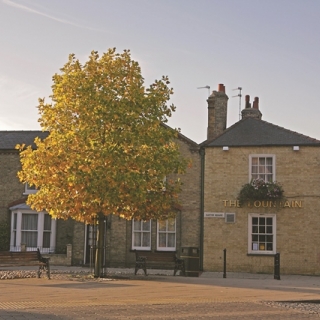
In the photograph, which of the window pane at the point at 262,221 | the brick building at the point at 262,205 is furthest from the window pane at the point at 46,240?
the window pane at the point at 262,221

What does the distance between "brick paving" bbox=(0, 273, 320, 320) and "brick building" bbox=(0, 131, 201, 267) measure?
28.1ft

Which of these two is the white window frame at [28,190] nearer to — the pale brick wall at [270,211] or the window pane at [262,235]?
the pale brick wall at [270,211]

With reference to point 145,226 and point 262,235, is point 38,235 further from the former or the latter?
point 262,235

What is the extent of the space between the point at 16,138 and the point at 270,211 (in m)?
13.9

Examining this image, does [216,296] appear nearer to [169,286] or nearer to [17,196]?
[169,286]

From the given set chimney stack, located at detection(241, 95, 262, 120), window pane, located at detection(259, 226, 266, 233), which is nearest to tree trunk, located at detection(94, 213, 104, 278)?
window pane, located at detection(259, 226, 266, 233)

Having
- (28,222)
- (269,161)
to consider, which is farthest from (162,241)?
(28,222)

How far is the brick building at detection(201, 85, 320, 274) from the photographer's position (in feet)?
91.1

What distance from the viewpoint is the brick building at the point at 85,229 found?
29500 millimetres

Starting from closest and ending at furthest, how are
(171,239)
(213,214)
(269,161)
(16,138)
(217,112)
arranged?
1. (269,161)
2. (213,214)
3. (171,239)
4. (217,112)
5. (16,138)

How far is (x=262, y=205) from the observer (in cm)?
2825

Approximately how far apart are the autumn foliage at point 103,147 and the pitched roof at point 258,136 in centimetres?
761

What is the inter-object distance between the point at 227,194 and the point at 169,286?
1057cm

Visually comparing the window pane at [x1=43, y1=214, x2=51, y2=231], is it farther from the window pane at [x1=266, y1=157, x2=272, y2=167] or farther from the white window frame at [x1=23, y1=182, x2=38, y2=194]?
the window pane at [x1=266, y1=157, x2=272, y2=167]
